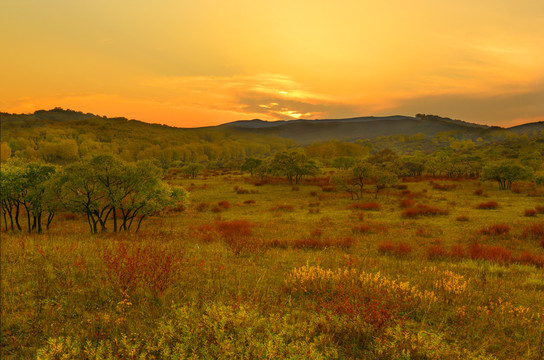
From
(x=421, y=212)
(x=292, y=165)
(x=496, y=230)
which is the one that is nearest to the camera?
(x=496, y=230)

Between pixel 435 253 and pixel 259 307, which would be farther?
pixel 435 253

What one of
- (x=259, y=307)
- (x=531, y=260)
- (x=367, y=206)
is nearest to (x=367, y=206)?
(x=367, y=206)

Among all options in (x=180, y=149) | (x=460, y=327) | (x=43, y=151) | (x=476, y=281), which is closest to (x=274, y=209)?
(x=476, y=281)

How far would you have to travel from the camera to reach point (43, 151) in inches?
4705

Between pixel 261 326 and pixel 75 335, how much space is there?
330 cm

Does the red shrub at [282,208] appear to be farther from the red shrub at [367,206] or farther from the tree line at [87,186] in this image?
the tree line at [87,186]

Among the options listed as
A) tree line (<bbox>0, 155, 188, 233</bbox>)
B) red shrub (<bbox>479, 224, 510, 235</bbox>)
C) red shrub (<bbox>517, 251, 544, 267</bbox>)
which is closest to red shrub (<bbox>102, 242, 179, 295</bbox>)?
tree line (<bbox>0, 155, 188, 233</bbox>)

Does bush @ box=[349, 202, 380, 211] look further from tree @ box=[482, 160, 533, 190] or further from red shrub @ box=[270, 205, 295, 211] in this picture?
tree @ box=[482, 160, 533, 190]

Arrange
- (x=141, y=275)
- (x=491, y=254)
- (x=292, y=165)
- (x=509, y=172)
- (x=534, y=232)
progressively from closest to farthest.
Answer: (x=141, y=275) < (x=491, y=254) < (x=534, y=232) < (x=509, y=172) < (x=292, y=165)

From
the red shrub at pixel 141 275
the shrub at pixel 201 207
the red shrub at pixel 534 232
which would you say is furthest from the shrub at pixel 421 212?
the red shrub at pixel 141 275

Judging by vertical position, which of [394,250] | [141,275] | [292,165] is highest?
[292,165]

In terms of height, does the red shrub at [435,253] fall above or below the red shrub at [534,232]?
above

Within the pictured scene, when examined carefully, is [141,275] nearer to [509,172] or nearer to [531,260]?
[531,260]

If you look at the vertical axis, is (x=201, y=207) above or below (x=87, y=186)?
below
